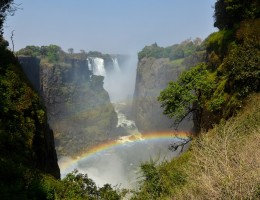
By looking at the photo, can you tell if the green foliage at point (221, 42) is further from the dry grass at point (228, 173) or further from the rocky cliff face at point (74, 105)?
the rocky cliff face at point (74, 105)

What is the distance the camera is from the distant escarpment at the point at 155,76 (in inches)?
4811

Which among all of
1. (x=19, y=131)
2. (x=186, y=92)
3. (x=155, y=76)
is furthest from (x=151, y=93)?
(x=19, y=131)

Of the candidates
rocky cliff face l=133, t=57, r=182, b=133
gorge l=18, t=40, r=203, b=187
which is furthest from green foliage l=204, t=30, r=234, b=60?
rocky cliff face l=133, t=57, r=182, b=133

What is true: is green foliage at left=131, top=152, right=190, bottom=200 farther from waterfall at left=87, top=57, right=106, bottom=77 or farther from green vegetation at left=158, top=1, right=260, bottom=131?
waterfall at left=87, top=57, right=106, bottom=77

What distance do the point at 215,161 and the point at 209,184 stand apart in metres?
1.99

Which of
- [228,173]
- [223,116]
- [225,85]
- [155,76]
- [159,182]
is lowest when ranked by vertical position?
[155,76]

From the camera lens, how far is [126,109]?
149 m

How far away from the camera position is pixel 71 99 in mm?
130750

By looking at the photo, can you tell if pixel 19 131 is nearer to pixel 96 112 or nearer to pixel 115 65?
pixel 96 112

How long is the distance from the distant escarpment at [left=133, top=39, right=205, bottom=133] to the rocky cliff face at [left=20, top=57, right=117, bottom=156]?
39.3 ft

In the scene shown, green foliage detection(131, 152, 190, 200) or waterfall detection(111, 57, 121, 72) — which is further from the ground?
waterfall detection(111, 57, 121, 72)

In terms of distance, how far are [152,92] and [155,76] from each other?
6.30 m

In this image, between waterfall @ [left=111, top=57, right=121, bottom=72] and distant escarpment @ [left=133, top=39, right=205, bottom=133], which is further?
waterfall @ [left=111, top=57, right=121, bottom=72]

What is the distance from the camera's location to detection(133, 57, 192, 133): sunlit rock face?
12294 cm
